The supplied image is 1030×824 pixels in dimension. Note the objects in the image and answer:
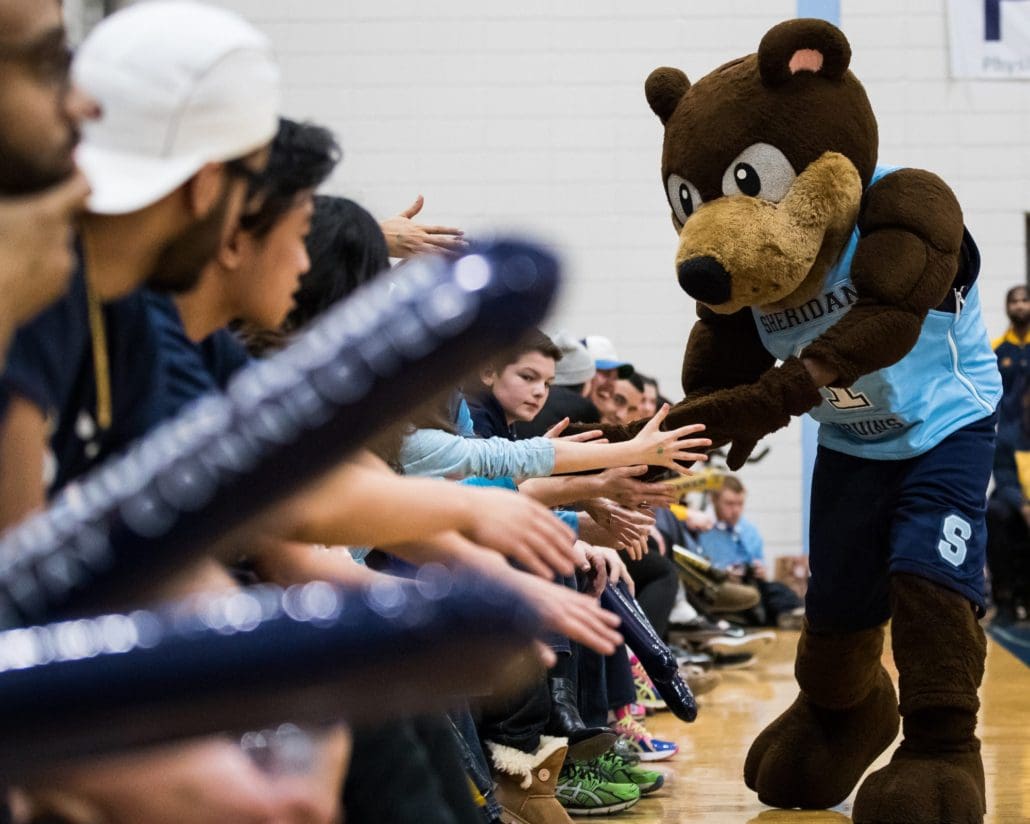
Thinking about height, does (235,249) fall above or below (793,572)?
above

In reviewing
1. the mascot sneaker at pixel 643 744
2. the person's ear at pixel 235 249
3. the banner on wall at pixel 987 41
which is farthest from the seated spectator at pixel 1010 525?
the person's ear at pixel 235 249

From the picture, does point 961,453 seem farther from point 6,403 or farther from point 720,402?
point 6,403

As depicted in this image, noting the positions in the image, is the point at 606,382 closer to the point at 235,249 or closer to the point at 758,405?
the point at 758,405

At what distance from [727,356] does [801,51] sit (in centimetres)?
73

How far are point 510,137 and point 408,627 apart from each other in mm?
7573

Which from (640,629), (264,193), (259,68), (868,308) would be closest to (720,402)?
(868,308)

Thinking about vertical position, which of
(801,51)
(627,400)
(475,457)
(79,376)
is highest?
(79,376)

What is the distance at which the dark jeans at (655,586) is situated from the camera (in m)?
5.34

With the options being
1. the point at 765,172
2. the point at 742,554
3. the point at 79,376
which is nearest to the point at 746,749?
the point at 765,172

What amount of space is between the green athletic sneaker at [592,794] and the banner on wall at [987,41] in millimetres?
5900

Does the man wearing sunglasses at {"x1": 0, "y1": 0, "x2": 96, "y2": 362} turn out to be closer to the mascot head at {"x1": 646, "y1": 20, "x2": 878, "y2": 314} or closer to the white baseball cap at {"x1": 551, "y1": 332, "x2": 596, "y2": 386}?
→ the mascot head at {"x1": 646, "y1": 20, "x2": 878, "y2": 314}

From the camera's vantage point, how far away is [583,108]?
28.0ft

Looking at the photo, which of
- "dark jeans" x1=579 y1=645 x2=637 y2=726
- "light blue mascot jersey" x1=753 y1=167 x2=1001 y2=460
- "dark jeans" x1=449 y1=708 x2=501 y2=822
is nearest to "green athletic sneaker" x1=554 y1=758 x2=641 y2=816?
"dark jeans" x1=579 y1=645 x2=637 y2=726

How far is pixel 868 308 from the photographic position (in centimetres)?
320
